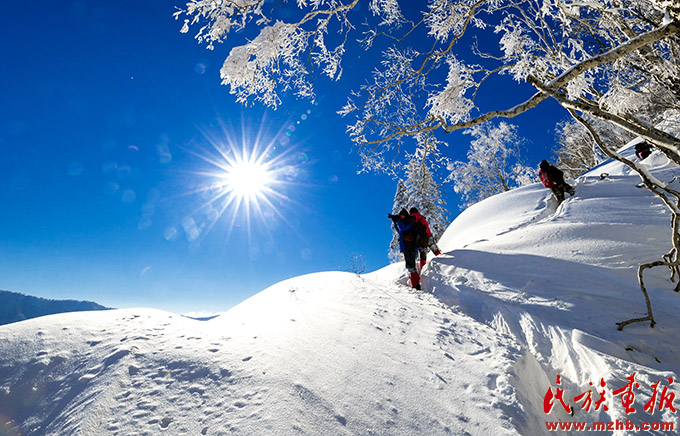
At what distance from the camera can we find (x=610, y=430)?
6.48 feet

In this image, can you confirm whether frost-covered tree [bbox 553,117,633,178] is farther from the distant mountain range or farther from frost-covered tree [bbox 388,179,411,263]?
the distant mountain range

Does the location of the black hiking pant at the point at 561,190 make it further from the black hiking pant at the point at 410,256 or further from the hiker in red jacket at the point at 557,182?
the black hiking pant at the point at 410,256

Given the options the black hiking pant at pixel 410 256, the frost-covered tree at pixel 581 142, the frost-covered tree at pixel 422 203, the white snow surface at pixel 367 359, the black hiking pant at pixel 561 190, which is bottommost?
the white snow surface at pixel 367 359

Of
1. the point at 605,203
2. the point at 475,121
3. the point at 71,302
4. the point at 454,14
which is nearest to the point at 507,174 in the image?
the point at 605,203

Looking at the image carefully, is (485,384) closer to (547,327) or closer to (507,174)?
(547,327)

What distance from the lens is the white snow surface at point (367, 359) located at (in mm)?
1820

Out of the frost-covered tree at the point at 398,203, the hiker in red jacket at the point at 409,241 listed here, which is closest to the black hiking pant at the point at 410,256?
the hiker in red jacket at the point at 409,241

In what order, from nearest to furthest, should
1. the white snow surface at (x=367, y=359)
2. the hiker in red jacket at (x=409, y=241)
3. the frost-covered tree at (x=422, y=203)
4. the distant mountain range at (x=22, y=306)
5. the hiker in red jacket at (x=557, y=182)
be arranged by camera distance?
the white snow surface at (x=367, y=359), the hiker in red jacket at (x=409, y=241), the hiker in red jacket at (x=557, y=182), the frost-covered tree at (x=422, y=203), the distant mountain range at (x=22, y=306)

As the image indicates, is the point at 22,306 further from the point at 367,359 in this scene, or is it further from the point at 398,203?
the point at 367,359

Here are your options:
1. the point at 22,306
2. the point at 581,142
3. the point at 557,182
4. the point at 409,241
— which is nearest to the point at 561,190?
the point at 557,182

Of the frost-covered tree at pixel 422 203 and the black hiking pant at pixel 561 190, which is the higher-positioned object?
the frost-covered tree at pixel 422 203

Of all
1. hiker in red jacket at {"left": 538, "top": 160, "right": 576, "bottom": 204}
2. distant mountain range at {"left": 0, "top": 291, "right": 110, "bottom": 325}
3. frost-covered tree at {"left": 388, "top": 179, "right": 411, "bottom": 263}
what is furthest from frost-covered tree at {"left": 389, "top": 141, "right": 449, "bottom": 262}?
distant mountain range at {"left": 0, "top": 291, "right": 110, "bottom": 325}

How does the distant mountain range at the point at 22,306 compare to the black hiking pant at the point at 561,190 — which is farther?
the distant mountain range at the point at 22,306

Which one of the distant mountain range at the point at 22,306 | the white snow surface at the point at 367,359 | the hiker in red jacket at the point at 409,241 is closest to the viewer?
the white snow surface at the point at 367,359
